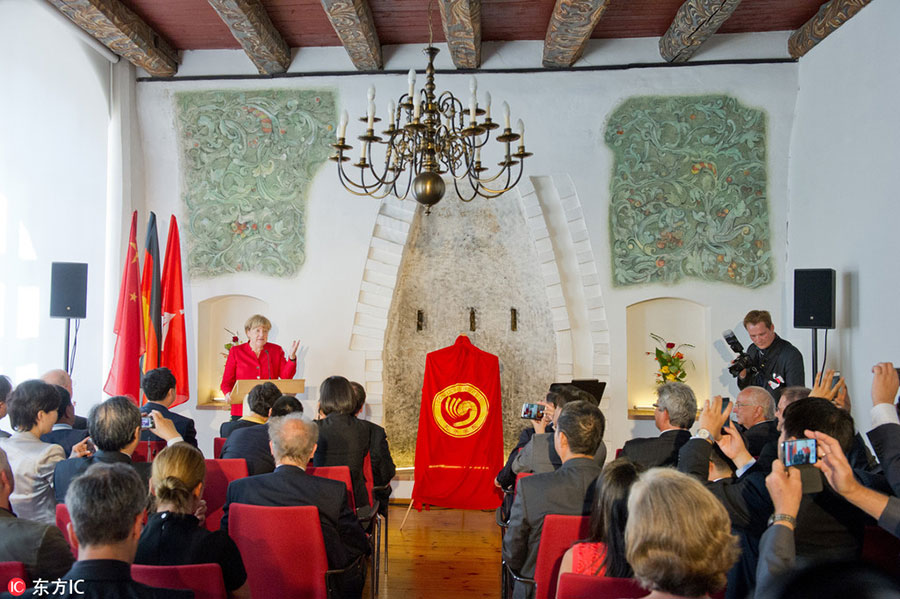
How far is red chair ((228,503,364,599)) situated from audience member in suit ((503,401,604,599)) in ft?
2.40

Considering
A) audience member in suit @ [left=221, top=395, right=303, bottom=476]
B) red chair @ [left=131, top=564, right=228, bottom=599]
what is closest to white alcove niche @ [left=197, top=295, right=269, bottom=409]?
audience member in suit @ [left=221, top=395, right=303, bottom=476]

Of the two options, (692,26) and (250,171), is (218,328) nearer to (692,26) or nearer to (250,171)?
(250,171)

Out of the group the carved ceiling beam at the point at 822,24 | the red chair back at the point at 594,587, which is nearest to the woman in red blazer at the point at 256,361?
the red chair back at the point at 594,587

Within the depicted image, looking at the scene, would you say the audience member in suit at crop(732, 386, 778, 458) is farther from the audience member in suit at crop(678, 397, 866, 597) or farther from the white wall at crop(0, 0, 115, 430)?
the white wall at crop(0, 0, 115, 430)

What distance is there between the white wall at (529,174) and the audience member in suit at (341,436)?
2387mm

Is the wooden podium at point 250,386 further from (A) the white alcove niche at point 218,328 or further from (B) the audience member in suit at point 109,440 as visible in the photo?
(B) the audience member in suit at point 109,440

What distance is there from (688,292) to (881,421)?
3.58m

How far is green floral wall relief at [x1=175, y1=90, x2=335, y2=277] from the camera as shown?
6.32m

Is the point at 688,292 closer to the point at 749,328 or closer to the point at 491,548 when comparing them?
the point at 749,328

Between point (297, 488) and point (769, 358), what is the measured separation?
3.87 metres

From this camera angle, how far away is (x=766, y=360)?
5285 mm

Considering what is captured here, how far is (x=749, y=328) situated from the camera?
5344 mm

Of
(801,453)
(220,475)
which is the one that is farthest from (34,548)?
(801,453)

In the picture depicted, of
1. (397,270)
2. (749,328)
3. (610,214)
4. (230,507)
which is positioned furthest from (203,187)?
(749,328)
